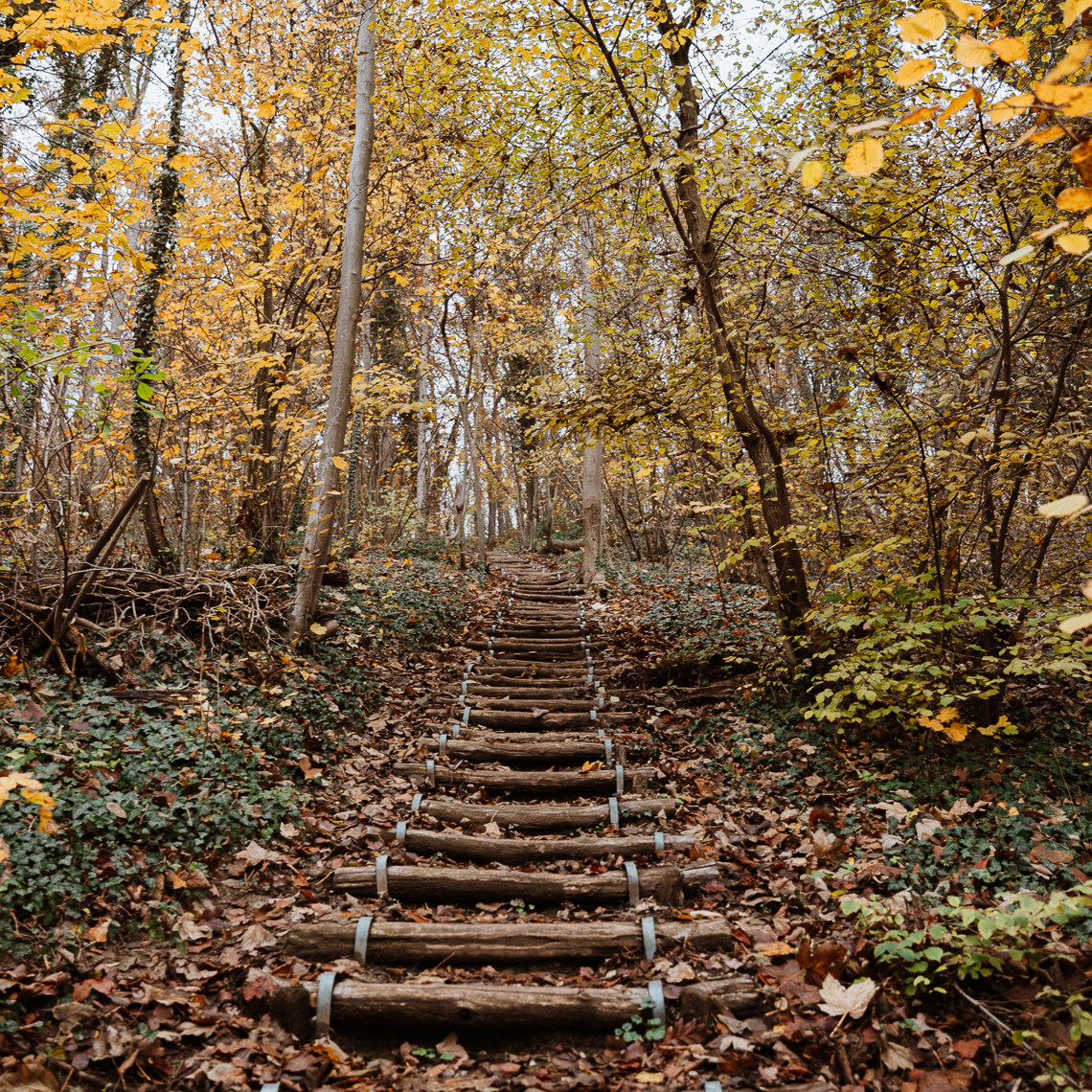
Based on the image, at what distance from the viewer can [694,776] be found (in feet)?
18.7

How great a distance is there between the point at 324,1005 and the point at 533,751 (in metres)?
2.96

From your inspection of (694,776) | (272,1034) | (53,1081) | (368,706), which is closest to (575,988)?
(272,1034)

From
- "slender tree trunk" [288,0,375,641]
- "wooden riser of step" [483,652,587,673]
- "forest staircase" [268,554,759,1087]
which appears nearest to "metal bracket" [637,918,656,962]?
"forest staircase" [268,554,759,1087]

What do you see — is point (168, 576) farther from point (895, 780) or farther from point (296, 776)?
point (895, 780)

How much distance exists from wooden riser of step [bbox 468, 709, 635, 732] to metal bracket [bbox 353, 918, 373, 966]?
121 inches

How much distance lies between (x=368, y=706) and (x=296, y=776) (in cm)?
146

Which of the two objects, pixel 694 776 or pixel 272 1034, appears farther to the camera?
pixel 694 776

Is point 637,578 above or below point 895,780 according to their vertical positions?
above

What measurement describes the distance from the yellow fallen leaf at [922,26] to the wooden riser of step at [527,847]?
4.40 meters

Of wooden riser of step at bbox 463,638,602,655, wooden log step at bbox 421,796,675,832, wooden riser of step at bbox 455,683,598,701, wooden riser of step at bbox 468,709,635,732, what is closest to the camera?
wooden log step at bbox 421,796,675,832

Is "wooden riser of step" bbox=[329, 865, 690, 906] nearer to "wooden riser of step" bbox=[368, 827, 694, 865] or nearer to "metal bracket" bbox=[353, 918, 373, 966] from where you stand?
"wooden riser of step" bbox=[368, 827, 694, 865]

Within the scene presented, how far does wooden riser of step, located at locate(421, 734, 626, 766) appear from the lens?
5984 mm

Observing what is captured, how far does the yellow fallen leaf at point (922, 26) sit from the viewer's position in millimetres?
1663

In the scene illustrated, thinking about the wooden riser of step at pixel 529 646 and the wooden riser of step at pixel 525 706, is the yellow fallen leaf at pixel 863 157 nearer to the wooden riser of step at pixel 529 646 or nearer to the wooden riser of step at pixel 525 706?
the wooden riser of step at pixel 525 706
